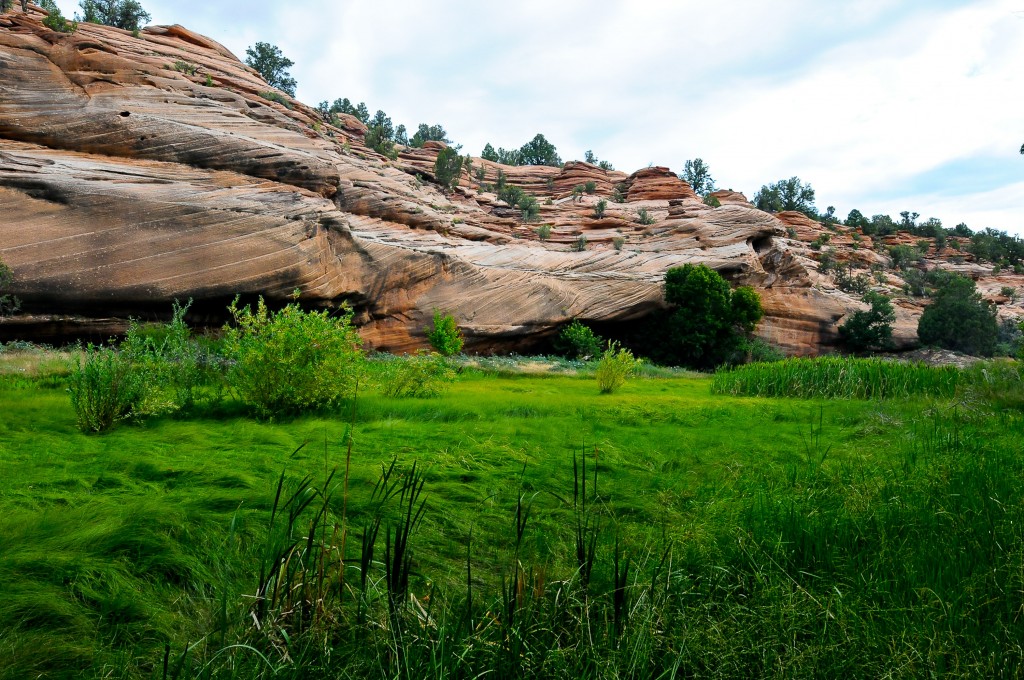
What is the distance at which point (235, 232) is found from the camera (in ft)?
72.8

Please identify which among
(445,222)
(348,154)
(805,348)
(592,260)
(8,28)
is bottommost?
(805,348)

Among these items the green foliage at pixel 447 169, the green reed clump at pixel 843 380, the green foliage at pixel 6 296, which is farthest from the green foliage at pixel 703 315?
the green foliage at pixel 6 296

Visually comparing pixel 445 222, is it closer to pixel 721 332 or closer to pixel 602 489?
pixel 721 332

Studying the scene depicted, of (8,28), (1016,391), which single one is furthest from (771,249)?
(8,28)

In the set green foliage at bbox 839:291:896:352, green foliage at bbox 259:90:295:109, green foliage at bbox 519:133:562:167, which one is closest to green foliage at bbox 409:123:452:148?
green foliage at bbox 519:133:562:167

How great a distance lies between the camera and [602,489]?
4367 mm

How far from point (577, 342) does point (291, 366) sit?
77.6ft

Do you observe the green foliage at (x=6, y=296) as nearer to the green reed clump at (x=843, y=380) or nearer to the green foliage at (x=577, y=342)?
the green reed clump at (x=843, y=380)

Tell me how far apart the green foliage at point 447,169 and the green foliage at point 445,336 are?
30515 mm

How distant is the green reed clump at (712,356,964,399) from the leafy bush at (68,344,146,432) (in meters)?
13.4

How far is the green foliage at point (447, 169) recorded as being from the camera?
53.7 meters

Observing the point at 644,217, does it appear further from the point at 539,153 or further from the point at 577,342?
the point at 539,153

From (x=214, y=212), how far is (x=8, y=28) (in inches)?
710

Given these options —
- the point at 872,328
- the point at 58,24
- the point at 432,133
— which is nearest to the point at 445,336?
the point at 58,24
